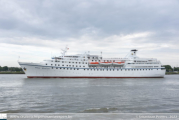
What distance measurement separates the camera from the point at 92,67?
5212 centimetres

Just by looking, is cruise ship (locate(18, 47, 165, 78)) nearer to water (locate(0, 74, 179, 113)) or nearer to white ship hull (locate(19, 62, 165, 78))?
white ship hull (locate(19, 62, 165, 78))

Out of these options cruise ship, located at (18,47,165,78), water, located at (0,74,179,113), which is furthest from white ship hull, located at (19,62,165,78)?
water, located at (0,74,179,113)

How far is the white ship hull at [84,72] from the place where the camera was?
48469 millimetres

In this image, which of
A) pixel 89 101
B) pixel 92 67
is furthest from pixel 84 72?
pixel 89 101

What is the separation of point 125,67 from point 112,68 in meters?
4.07

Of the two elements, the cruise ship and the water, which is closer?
the water

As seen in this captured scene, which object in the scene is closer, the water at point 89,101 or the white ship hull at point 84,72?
the water at point 89,101

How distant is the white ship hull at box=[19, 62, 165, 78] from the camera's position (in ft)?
159

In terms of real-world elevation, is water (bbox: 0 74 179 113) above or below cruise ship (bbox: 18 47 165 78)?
below

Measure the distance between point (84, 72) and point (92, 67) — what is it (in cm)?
287

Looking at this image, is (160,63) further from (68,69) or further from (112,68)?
(68,69)

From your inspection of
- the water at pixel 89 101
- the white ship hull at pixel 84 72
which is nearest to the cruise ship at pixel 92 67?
the white ship hull at pixel 84 72

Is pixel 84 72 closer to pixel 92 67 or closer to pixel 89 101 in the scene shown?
pixel 92 67

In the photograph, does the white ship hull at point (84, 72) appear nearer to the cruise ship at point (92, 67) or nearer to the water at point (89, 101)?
the cruise ship at point (92, 67)
